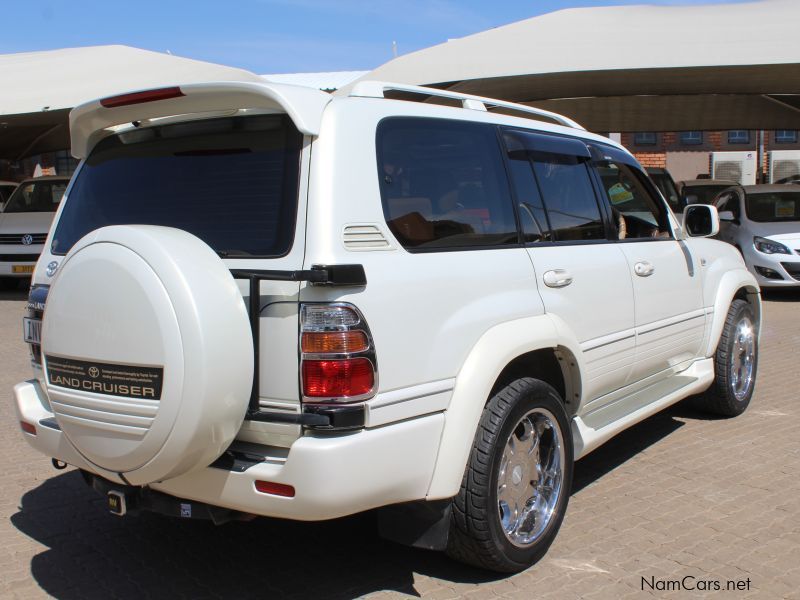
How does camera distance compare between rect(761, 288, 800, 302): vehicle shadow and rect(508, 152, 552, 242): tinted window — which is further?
rect(761, 288, 800, 302): vehicle shadow

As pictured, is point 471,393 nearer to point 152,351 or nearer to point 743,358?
point 152,351

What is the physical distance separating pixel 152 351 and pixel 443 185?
1357 millimetres

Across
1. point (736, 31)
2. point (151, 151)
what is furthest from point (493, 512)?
point (736, 31)

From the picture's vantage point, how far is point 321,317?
280cm

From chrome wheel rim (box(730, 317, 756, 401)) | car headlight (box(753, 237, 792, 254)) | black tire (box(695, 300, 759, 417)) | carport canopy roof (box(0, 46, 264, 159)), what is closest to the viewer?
black tire (box(695, 300, 759, 417))

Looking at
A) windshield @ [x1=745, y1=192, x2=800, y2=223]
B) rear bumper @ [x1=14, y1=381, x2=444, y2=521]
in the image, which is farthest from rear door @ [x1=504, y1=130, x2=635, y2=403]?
windshield @ [x1=745, y1=192, x2=800, y2=223]

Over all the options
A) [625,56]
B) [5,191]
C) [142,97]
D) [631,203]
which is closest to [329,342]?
[142,97]

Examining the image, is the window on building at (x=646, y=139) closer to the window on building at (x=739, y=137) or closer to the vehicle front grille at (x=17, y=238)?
the window on building at (x=739, y=137)

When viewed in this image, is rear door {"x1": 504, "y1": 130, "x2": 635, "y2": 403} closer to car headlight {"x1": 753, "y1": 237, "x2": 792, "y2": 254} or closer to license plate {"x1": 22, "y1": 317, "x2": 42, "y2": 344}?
license plate {"x1": 22, "y1": 317, "x2": 42, "y2": 344}

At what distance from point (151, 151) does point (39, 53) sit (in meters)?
18.2

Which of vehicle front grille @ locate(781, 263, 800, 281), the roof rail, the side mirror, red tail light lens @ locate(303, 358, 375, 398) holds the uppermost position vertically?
the roof rail

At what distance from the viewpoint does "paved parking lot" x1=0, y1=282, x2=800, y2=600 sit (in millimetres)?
3516

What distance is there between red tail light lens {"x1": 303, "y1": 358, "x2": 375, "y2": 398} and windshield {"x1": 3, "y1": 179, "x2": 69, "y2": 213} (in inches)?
513

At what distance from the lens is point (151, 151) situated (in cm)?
349
